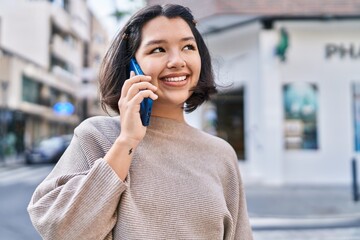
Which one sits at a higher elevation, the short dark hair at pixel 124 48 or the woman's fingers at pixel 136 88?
the short dark hair at pixel 124 48

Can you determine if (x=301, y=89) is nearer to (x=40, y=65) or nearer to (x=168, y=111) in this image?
(x=168, y=111)

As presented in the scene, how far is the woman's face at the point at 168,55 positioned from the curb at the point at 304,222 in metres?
5.52

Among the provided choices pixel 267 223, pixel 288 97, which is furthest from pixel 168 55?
pixel 288 97

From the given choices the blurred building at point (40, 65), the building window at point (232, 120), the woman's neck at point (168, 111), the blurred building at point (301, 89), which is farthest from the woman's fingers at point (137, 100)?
the blurred building at point (40, 65)

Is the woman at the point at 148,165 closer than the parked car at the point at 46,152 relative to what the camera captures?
Yes

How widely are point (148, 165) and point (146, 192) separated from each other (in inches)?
3.6

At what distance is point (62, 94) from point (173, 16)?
4169 cm

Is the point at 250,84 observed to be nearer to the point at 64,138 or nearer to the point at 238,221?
the point at 238,221

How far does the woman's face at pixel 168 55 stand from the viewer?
50.6 inches

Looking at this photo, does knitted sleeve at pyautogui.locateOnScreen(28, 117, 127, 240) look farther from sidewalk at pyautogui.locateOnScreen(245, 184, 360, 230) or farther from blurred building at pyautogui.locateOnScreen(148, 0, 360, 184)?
blurred building at pyautogui.locateOnScreen(148, 0, 360, 184)

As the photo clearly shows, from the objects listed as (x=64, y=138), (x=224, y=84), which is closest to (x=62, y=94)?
(x=64, y=138)

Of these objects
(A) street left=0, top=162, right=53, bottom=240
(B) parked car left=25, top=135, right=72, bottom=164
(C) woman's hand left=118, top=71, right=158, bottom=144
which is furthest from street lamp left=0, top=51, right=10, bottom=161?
(C) woman's hand left=118, top=71, right=158, bottom=144

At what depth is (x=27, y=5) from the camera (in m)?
30.4

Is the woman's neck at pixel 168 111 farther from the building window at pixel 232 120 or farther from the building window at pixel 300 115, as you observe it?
the building window at pixel 232 120
